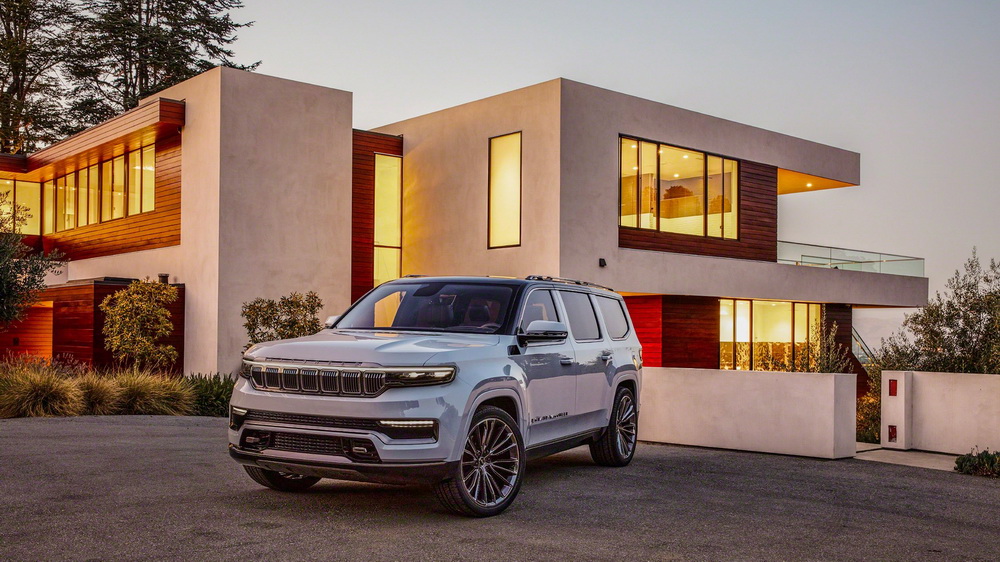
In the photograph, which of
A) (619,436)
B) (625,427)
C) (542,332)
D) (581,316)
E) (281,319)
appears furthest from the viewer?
(281,319)

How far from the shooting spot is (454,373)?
7.15 m

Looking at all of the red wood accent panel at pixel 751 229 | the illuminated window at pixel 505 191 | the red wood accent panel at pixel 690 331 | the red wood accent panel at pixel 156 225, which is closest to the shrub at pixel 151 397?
the red wood accent panel at pixel 156 225

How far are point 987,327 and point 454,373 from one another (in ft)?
35.8

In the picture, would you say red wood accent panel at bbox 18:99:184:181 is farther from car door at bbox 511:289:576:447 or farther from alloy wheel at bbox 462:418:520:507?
alloy wheel at bbox 462:418:520:507

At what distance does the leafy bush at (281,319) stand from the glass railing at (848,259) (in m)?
15.8

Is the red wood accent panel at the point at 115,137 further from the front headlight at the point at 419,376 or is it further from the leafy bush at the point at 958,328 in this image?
the front headlight at the point at 419,376

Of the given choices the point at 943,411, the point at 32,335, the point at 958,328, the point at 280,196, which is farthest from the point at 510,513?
the point at 32,335

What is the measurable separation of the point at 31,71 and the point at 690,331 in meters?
34.1

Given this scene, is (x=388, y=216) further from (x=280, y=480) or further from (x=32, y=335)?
(x=280, y=480)

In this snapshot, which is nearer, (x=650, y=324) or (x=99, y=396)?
(x=99, y=396)

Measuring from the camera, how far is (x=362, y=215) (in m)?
23.9

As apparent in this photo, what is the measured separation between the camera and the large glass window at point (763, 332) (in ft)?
89.1

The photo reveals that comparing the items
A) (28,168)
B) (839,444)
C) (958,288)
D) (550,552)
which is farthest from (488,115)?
(550,552)

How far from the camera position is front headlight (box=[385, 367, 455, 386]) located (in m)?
6.94
